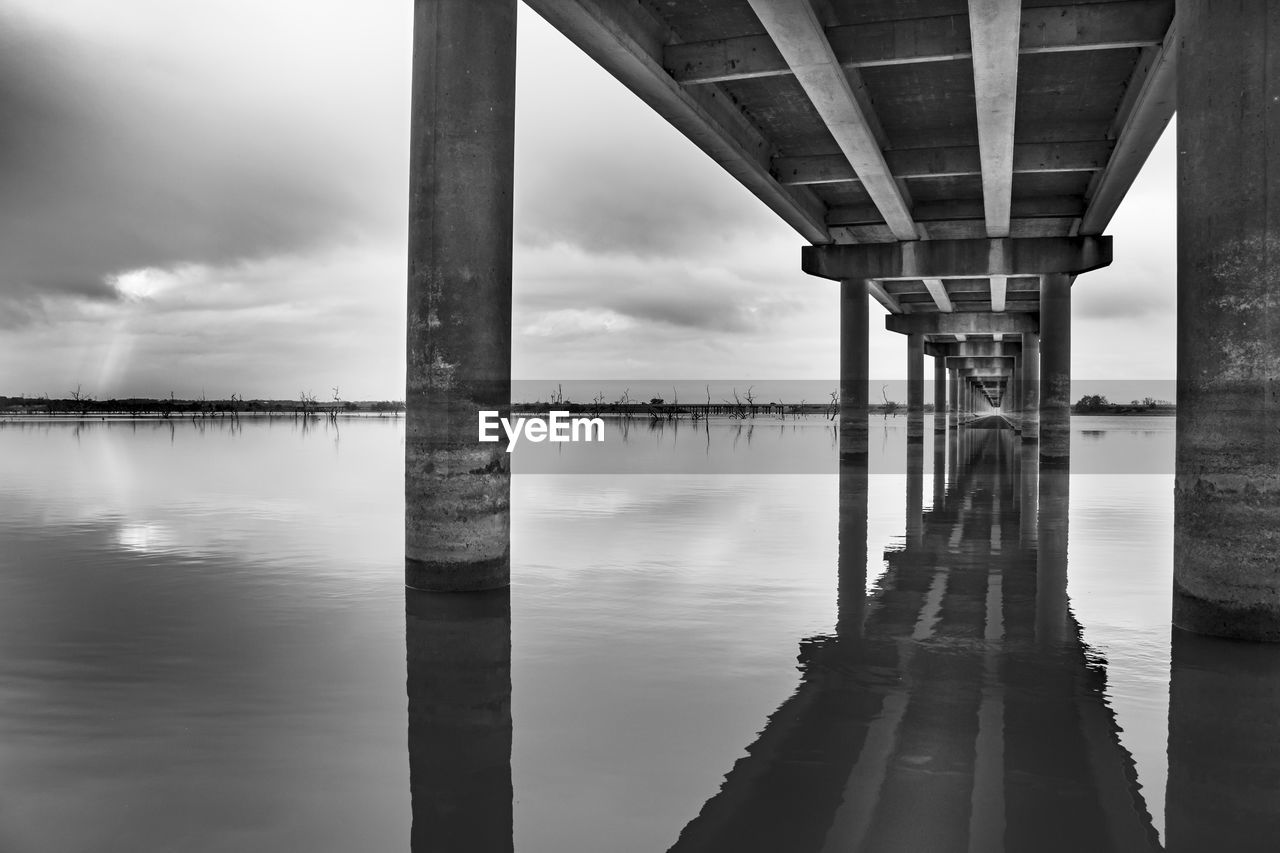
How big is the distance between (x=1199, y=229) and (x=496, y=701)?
710cm

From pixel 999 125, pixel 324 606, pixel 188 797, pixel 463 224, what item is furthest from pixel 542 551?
pixel 999 125

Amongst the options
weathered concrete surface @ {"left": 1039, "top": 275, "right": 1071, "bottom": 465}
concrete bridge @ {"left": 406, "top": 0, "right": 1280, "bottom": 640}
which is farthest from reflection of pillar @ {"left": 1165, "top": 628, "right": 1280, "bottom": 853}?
weathered concrete surface @ {"left": 1039, "top": 275, "right": 1071, "bottom": 465}

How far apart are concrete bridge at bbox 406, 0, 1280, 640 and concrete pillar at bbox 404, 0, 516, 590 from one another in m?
0.02

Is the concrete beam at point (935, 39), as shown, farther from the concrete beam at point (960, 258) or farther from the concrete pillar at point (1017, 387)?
the concrete pillar at point (1017, 387)

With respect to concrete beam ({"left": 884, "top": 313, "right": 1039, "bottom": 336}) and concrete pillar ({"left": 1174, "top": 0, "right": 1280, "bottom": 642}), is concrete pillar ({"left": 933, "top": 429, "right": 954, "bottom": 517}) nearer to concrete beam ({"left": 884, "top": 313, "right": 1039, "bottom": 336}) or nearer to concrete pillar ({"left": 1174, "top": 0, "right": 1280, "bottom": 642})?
concrete pillar ({"left": 1174, "top": 0, "right": 1280, "bottom": 642})

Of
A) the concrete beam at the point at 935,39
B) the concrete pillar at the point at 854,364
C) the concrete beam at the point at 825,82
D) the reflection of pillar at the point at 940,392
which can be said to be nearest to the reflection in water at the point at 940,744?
the concrete beam at the point at 825,82

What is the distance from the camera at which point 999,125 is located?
1811 centimetres

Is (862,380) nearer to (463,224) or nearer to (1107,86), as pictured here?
(1107,86)

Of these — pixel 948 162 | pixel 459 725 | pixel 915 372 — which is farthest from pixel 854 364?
pixel 459 725

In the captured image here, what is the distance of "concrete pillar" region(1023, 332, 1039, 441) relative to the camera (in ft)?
154

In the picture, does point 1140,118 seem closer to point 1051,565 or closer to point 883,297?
point 1051,565

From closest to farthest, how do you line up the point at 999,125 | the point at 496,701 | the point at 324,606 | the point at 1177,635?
1. the point at 496,701
2. the point at 1177,635
3. the point at 324,606
4. the point at 999,125

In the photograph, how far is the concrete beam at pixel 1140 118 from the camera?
49.0 feet

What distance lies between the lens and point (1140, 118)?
17.5 m
